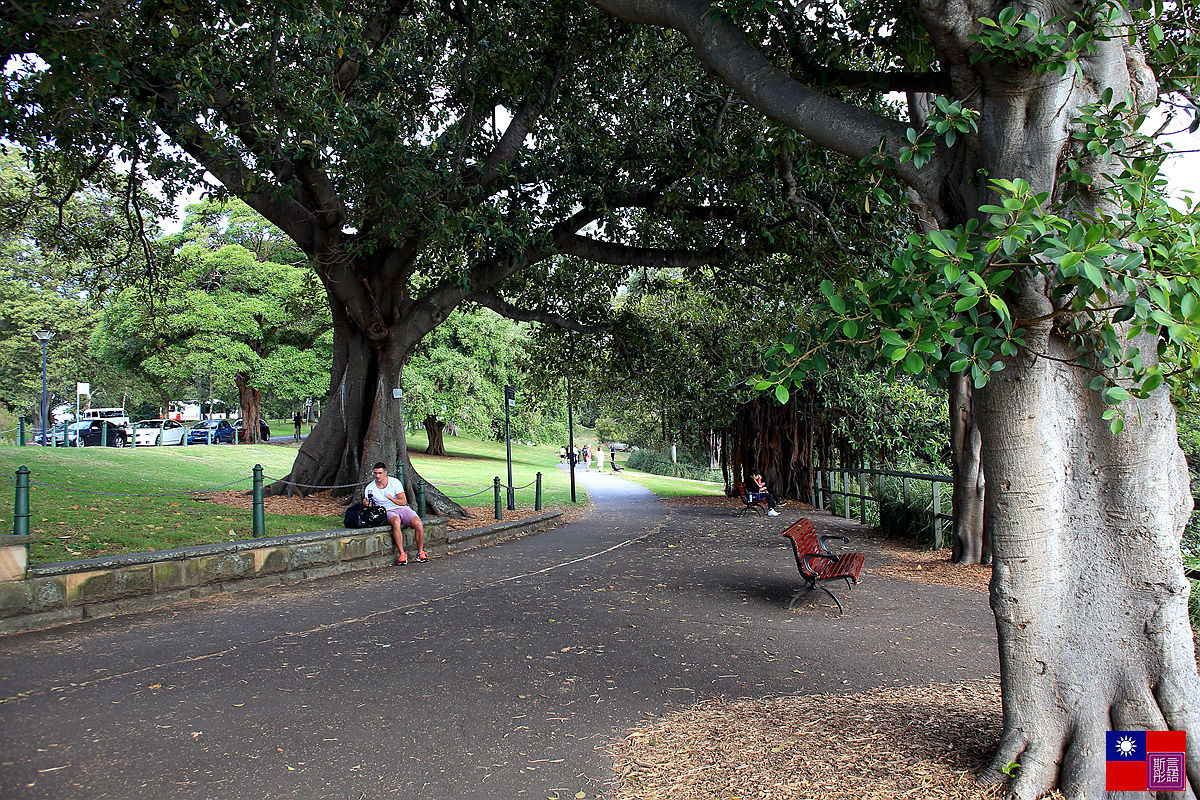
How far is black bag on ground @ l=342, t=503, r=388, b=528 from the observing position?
33.3ft

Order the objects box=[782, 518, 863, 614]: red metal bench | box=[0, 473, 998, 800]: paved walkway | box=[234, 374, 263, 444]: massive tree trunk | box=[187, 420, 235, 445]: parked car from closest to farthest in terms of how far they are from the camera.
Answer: box=[0, 473, 998, 800]: paved walkway
box=[782, 518, 863, 614]: red metal bench
box=[187, 420, 235, 445]: parked car
box=[234, 374, 263, 444]: massive tree trunk

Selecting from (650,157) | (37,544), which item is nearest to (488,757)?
(37,544)

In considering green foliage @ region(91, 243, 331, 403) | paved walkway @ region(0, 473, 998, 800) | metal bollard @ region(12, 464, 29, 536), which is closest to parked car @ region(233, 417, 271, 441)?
green foliage @ region(91, 243, 331, 403)

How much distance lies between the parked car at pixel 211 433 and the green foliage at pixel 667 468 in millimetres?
23816

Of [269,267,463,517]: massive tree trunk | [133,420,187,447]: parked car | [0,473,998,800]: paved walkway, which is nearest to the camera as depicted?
[0,473,998,800]: paved walkway

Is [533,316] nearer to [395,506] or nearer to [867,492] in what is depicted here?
[395,506]

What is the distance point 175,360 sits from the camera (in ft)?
108

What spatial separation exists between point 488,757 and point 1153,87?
5.08 meters

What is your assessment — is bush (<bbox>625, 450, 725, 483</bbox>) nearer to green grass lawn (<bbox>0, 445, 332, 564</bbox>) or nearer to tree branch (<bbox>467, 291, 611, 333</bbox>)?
tree branch (<bbox>467, 291, 611, 333</bbox>)

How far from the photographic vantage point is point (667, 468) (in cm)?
4409

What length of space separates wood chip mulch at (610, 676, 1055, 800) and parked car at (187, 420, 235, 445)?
34206 mm

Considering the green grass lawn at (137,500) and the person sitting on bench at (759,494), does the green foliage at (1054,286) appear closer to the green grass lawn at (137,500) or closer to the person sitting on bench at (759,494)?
the green grass lawn at (137,500)

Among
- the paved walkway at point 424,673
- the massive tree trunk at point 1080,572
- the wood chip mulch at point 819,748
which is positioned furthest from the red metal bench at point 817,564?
the massive tree trunk at point 1080,572

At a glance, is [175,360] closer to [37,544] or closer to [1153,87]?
[37,544]
